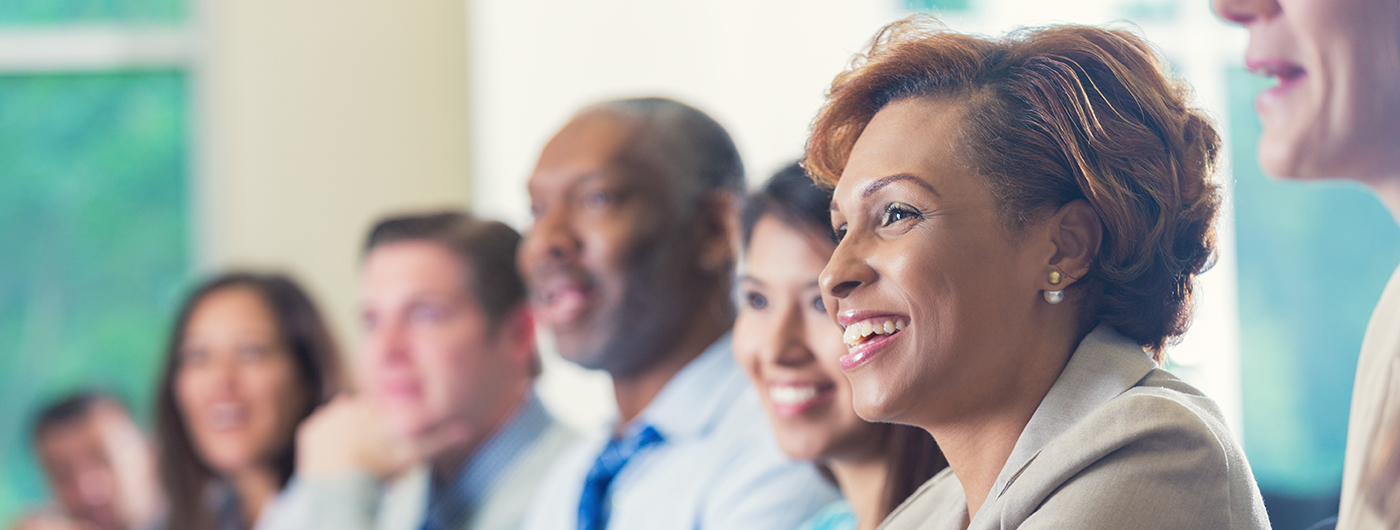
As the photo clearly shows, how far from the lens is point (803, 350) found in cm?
161

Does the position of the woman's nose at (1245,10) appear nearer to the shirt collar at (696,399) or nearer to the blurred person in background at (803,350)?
the blurred person in background at (803,350)

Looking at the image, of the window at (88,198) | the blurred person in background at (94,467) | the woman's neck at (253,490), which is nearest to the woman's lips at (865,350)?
the woman's neck at (253,490)

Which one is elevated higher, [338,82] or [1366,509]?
[1366,509]

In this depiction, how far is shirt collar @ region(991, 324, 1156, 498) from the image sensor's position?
38.5 inches

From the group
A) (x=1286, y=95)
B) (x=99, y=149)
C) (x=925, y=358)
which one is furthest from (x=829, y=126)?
(x=99, y=149)

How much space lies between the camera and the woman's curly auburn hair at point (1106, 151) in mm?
992

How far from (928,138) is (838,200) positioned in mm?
106

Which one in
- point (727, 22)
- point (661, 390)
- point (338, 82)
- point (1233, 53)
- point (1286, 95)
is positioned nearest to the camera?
point (1286, 95)

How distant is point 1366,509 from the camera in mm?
997

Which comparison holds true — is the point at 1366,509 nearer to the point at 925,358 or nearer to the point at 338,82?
the point at 925,358

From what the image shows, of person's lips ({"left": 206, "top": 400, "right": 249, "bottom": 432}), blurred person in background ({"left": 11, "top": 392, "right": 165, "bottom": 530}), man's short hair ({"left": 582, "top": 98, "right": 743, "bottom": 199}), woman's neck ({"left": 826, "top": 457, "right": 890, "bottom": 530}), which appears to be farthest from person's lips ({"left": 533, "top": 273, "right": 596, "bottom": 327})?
blurred person in background ({"left": 11, "top": 392, "right": 165, "bottom": 530})

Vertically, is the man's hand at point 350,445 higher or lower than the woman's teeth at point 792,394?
lower

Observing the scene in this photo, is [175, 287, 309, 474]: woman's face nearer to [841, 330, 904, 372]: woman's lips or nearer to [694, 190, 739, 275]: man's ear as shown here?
[694, 190, 739, 275]: man's ear

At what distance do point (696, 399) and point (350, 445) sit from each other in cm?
109
